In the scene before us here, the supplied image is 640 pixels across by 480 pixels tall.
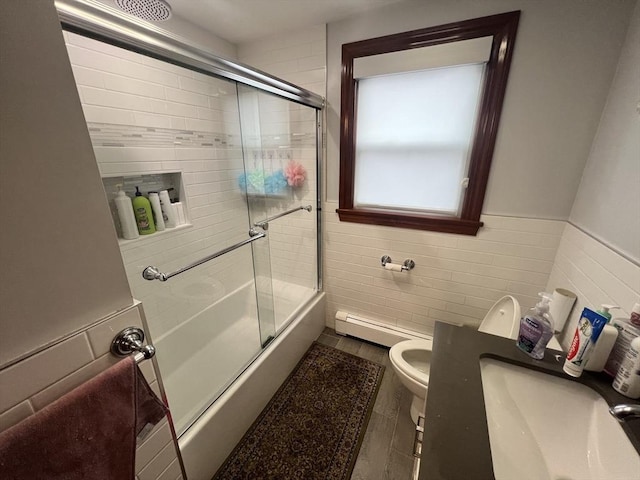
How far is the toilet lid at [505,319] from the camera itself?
1.11 metres

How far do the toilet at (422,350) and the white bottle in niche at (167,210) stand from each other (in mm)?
1573

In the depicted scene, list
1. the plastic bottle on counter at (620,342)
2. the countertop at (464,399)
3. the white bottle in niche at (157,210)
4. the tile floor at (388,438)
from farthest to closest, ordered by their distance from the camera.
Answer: the white bottle in niche at (157,210), the tile floor at (388,438), the plastic bottle on counter at (620,342), the countertop at (464,399)

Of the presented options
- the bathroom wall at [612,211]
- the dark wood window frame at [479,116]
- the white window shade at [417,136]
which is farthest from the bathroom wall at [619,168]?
the white window shade at [417,136]

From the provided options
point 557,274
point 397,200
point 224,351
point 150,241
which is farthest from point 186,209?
point 557,274

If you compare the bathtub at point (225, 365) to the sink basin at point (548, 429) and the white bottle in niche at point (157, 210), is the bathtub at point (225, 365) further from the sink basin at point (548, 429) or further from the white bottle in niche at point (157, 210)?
the sink basin at point (548, 429)

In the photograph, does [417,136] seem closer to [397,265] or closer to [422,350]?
[397,265]

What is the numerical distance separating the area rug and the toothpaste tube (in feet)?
3.55

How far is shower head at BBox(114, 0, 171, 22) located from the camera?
97 cm

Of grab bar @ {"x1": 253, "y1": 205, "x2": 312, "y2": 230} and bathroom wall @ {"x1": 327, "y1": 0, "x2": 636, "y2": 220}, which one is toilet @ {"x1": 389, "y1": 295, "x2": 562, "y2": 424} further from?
grab bar @ {"x1": 253, "y1": 205, "x2": 312, "y2": 230}

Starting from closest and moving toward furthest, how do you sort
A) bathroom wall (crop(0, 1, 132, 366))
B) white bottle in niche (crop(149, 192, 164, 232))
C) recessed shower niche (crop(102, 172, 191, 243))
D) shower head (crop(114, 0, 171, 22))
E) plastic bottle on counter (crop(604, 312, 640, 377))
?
bathroom wall (crop(0, 1, 132, 366)) < plastic bottle on counter (crop(604, 312, 640, 377)) < shower head (crop(114, 0, 171, 22)) < recessed shower niche (crop(102, 172, 191, 243)) < white bottle in niche (crop(149, 192, 164, 232))

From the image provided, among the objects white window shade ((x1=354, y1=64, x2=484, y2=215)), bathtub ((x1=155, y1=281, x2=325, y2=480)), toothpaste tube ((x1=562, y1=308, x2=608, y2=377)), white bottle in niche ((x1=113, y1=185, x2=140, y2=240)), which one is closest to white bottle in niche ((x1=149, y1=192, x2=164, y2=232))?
white bottle in niche ((x1=113, y1=185, x2=140, y2=240))

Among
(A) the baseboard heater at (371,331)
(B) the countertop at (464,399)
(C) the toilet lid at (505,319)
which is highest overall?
(B) the countertop at (464,399)

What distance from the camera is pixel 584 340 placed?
0.74m

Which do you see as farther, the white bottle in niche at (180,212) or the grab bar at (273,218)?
the grab bar at (273,218)
